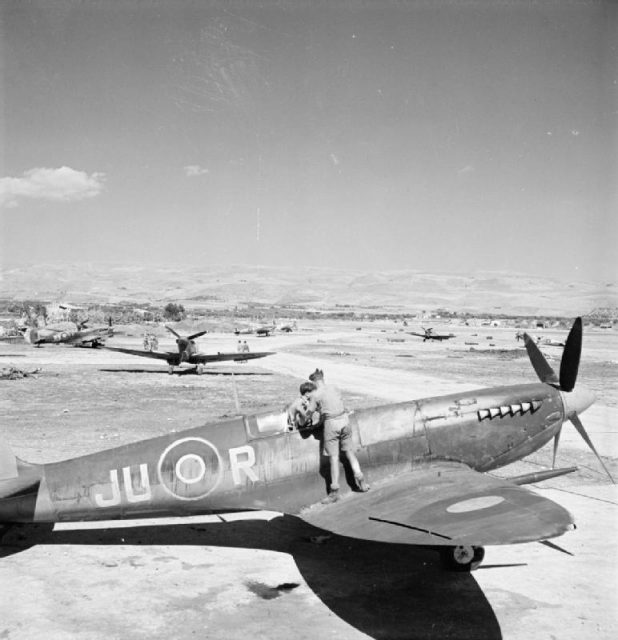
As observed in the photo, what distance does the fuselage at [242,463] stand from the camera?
294 inches

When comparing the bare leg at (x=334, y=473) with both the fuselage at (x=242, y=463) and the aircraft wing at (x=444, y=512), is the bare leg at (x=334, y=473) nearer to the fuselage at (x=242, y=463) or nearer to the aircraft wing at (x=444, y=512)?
the fuselage at (x=242, y=463)

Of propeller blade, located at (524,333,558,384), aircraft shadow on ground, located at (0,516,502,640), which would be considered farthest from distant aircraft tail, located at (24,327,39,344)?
propeller blade, located at (524,333,558,384)

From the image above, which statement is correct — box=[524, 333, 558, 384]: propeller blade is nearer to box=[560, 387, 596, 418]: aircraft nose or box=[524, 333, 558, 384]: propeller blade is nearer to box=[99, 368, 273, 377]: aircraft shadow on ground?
box=[560, 387, 596, 418]: aircraft nose

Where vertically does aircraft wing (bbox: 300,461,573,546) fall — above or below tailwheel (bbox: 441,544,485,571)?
above

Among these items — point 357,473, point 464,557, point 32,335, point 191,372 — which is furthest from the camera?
point 32,335

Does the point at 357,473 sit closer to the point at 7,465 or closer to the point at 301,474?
the point at 301,474

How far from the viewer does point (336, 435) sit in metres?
7.75

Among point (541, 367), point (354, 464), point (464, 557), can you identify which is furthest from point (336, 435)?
point (541, 367)

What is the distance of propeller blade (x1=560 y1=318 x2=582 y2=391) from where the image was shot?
9.57 m

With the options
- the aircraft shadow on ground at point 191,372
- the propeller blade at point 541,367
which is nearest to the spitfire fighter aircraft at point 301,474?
the propeller blade at point 541,367

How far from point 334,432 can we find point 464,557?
2.21 metres

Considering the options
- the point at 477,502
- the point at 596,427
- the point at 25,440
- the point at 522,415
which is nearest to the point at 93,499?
the point at 477,502

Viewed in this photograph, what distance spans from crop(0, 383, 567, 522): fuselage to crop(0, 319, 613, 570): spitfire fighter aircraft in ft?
0.04

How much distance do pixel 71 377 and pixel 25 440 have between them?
13.0 m
